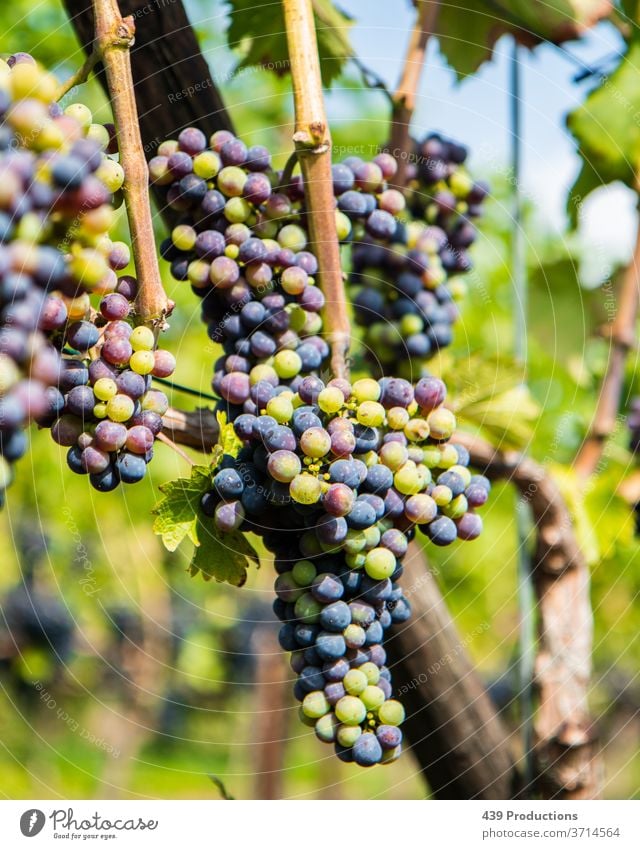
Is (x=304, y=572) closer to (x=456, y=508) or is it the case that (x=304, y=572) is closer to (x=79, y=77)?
(x=456, y=508)

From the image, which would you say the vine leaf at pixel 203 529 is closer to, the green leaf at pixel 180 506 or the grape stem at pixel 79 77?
the green leaf at pixel 180 506

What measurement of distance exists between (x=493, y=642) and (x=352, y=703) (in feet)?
12.1

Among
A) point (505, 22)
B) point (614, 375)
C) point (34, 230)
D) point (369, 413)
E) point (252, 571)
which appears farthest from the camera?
point (252, 571)

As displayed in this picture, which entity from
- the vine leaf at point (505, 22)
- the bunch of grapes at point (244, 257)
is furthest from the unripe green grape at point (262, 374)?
the vine leaf at point (505, 22)

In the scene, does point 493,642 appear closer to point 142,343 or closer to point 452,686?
point 452,686

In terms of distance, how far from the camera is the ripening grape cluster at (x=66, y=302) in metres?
0.36

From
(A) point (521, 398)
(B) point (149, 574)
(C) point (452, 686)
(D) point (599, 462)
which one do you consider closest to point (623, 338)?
(D) point (599, 462)

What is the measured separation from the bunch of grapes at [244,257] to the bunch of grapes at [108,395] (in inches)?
4.7

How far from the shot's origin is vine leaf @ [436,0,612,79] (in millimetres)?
1006

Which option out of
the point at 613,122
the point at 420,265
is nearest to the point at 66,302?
the point at 420,265

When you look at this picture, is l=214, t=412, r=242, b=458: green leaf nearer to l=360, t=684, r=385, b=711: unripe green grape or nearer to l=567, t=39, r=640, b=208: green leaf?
l=360, t=684, r=385, b=711: unripe green grape

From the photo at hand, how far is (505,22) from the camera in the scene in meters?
1.02

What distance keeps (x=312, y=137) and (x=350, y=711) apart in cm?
40

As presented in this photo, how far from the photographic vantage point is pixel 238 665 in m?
4.59
